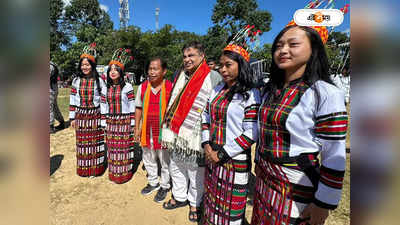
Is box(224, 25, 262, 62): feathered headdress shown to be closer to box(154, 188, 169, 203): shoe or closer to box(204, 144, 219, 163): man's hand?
box(204, 144, 219, 163): man's hand

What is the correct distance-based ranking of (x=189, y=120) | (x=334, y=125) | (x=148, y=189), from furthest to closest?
(x=148, y=189) → (x=189, y=120) → (x=334, y=125)

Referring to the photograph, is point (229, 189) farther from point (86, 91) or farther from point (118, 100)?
point (86, 91)

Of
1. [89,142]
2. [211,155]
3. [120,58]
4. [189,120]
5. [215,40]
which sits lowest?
[89,142]

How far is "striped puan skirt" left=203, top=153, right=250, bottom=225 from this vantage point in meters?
1.70

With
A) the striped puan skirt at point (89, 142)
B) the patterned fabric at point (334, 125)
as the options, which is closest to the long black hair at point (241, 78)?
the patterned fabric at point (334, 125)

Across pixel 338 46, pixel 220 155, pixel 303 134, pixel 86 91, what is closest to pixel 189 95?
pixel 220 155

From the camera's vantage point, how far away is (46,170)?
0.47 meters

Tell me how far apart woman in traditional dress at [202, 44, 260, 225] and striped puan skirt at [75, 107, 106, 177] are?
2250 millimetres

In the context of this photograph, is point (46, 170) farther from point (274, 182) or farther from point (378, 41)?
point (274, 182)

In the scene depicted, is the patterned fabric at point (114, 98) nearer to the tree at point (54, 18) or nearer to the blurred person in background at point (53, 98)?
the tree at point (54, 18)

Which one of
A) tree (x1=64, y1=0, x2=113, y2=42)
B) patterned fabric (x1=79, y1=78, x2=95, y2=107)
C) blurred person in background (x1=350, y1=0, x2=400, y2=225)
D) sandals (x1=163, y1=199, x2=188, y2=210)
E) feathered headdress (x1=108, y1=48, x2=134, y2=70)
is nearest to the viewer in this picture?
blurred person in background (x1=350, y1=0, x2=400, y2=225)

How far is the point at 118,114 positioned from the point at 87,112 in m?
0.59

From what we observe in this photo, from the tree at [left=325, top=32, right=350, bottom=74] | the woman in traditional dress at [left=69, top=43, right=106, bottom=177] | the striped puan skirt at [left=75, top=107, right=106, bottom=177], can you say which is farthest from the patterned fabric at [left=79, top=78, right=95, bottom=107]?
the tree at [left=325, top=32, right=350, bottom=74]

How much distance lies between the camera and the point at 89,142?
10.9 feet
